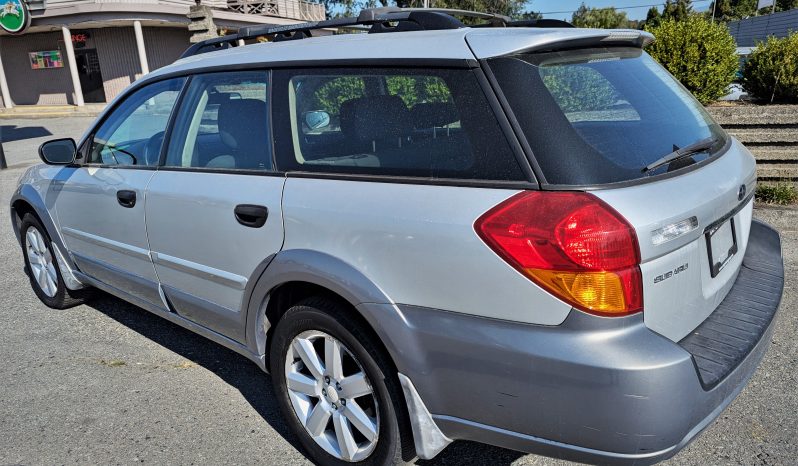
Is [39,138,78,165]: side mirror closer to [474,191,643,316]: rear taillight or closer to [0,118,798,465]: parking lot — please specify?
[0,118,798,465]: parking lot

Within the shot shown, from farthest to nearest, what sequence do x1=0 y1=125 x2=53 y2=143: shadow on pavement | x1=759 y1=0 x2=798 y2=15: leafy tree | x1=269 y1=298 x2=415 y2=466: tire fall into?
x1=759 y1=0 x2=798 y2=15: leafy tree → x1=0 y1=125 x2=53 y2=143: shadow on pavement → x1=269 y1=298 x2=415 y2=466: tire

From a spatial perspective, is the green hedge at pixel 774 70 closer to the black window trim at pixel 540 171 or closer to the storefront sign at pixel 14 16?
the black window trim at pixel 540 171

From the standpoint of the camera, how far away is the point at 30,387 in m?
3.41

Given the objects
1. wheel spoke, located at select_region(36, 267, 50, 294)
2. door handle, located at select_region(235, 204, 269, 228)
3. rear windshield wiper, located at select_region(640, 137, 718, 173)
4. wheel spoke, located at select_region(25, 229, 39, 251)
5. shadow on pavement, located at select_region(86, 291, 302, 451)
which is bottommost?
shadow on pavement, located at select_region(86, 291, 302, 451)

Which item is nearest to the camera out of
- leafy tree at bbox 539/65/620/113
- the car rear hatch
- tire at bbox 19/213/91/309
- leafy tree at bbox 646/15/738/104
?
the car rear hatch

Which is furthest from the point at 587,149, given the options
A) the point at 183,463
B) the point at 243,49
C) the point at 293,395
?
the point at 183,463

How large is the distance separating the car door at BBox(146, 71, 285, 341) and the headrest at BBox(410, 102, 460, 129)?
664 mm

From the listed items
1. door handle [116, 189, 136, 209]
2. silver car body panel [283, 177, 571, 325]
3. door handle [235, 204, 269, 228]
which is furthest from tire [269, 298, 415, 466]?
door handle [116, 189, 136, 209]

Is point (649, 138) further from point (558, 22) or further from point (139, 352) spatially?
point (139, 352)

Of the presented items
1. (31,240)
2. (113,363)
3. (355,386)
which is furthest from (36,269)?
(355,386)

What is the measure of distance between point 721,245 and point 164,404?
2736mm

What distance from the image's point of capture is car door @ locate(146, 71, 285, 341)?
2.59m

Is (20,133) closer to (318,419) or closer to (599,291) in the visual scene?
(318,419)

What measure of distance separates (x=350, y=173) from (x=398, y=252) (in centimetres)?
43
